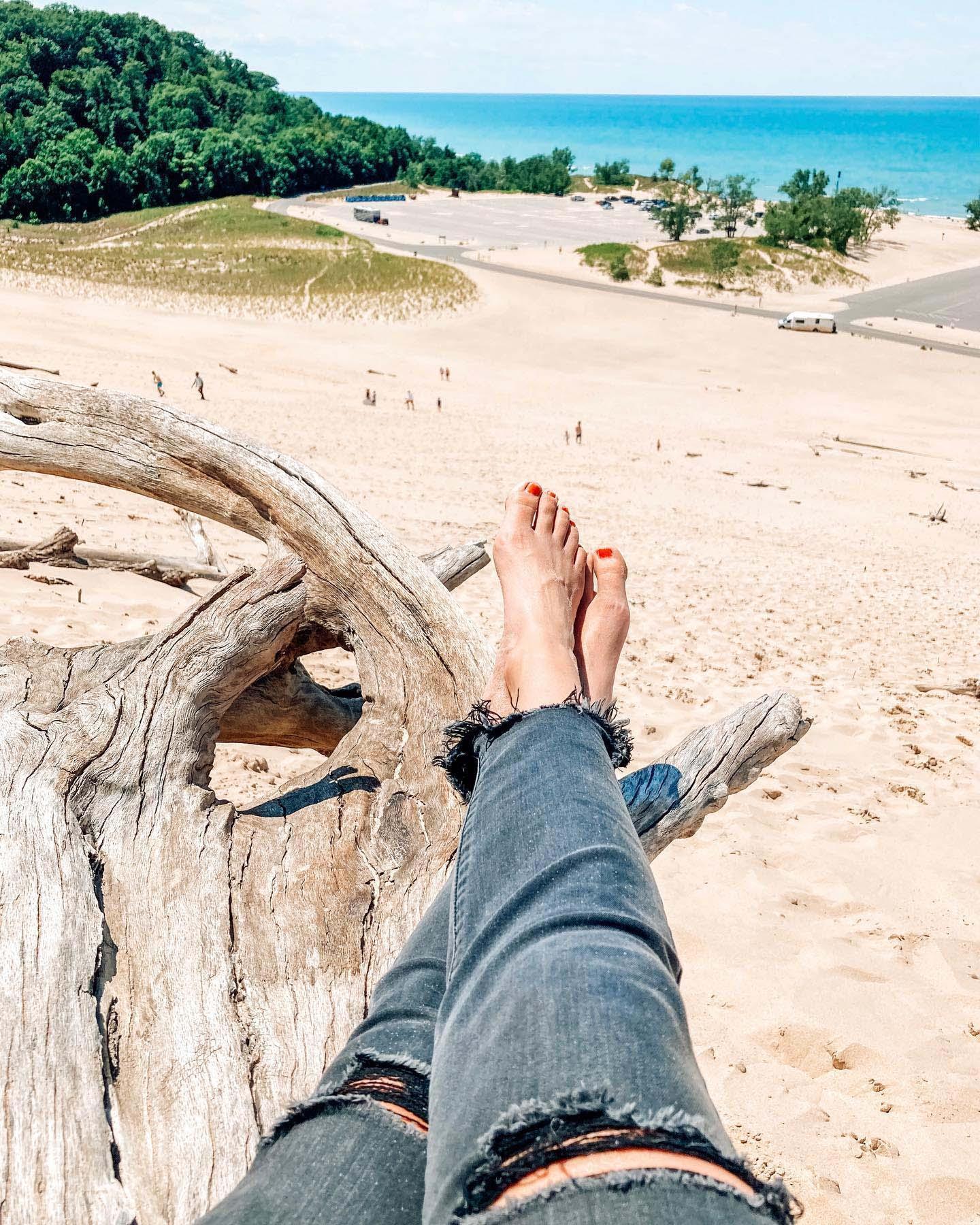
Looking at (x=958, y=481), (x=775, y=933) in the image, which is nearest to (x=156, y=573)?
(x=775, y=933)

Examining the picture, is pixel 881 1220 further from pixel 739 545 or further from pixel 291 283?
pixel 291 283

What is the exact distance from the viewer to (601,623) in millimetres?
2576

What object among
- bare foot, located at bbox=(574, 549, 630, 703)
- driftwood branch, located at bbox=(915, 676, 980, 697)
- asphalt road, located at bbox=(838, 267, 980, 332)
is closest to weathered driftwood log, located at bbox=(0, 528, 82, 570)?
bare foot, located at bbox=(574, 549, 630, 703)

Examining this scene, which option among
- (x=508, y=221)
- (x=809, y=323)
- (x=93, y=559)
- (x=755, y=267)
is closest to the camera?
(x=93, y=559)

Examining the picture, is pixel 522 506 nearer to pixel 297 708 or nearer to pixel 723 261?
pixel 297 708

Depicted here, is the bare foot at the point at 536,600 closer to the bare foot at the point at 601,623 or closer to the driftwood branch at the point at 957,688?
the bare foot at the point at 601,623

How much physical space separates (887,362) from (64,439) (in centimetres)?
3196

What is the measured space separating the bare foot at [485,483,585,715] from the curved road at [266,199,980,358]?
35164mm

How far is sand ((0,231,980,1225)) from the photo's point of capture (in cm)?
272

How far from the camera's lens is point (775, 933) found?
342 cm

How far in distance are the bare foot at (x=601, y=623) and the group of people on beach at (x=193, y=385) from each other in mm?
14535

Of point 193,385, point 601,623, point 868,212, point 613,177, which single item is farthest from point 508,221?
point 601,623

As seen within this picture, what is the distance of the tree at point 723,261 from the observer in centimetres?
4412

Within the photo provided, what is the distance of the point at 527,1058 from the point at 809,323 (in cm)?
3788
